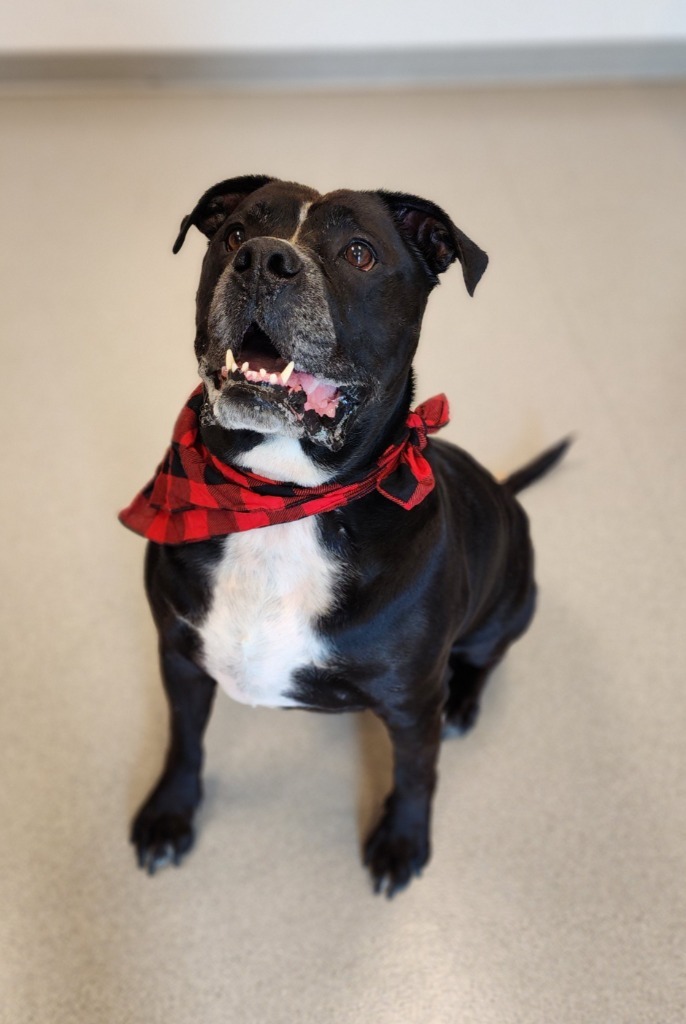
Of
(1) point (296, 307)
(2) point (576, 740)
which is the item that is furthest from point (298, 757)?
(1) point (296, 307)

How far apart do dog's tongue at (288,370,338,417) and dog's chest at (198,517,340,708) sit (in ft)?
0.58

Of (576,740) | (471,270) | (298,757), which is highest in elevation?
(471,270)

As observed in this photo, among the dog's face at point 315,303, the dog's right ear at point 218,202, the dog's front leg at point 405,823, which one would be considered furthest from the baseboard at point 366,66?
the dog's front leg at point 405,823

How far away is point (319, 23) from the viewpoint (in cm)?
434

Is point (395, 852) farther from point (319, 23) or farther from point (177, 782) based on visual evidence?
point (319, 23)

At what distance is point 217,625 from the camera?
1.38 m

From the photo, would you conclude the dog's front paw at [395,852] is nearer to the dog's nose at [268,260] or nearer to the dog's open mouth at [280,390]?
the dog's open mouth at [280,390]

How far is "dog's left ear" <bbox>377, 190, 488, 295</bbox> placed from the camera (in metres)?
1.27

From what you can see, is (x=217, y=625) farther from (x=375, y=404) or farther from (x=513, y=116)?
(x=513, y=116)

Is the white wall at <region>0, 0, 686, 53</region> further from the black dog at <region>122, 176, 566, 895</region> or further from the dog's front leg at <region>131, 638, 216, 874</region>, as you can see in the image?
the dog's front leg at <region>131, 638, 216, 874</region>

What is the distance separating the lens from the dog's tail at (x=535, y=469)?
2.21m

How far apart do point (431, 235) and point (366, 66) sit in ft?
12.2

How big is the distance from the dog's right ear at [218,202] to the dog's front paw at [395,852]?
103 cm

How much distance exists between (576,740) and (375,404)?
3.17 ft
